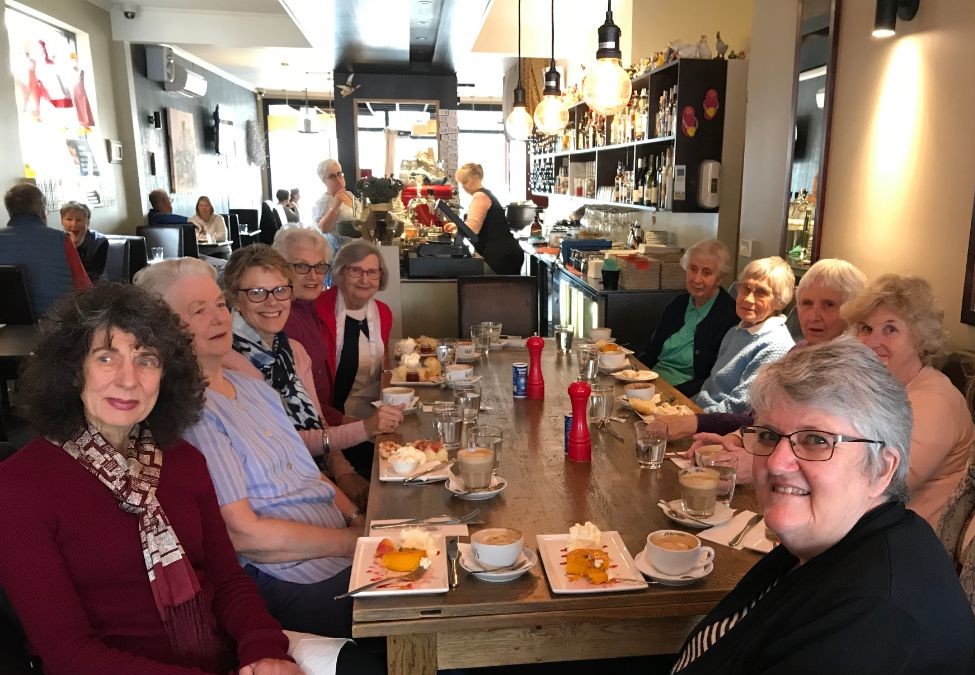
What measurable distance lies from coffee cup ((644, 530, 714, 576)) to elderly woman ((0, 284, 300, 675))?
2.44 feet

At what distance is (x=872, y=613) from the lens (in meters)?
0.81

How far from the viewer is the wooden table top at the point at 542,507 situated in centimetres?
127

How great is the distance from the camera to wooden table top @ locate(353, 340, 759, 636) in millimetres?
1266

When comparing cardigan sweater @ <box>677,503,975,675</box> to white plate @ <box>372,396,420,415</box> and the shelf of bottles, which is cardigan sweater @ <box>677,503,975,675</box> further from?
the shelf of bottles

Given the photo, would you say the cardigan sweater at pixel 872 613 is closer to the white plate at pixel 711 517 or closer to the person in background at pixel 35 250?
the white plate at pixel 711 517

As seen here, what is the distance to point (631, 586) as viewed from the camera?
1299mm

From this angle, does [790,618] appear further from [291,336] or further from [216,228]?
[216,228]

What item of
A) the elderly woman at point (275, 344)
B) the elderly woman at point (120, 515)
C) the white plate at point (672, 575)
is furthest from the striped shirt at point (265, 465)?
the white plate at point (672, 575)

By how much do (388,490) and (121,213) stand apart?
22.9ft

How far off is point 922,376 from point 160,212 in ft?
24.3

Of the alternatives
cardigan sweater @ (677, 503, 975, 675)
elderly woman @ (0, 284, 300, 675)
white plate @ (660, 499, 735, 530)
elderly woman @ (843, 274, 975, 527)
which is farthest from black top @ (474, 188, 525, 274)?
cardigan sweater @ (677, 503, 975, 675)

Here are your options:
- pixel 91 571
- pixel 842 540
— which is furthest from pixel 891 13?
pixel 91 571

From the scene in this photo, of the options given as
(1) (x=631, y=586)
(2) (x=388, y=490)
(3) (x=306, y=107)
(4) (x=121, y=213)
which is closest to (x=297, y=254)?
(2) (x=388, y=490)

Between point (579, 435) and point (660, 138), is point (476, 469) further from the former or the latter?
point (660, 138)
